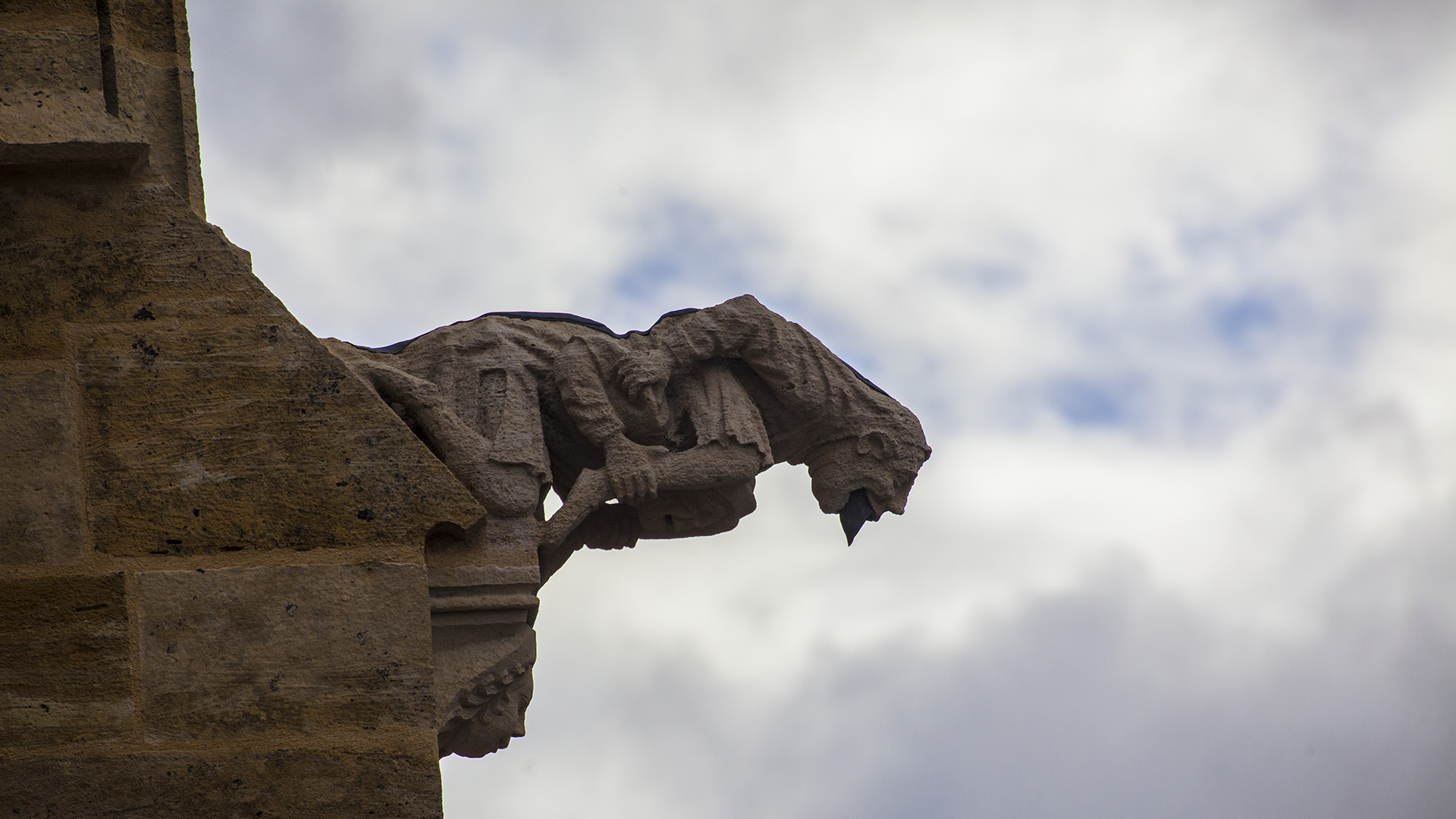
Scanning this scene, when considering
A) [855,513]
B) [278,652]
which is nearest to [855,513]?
[855,513]

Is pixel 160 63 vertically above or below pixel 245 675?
above

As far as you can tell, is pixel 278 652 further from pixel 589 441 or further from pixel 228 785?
pixel 589 441

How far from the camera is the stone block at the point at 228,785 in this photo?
15.4 feet

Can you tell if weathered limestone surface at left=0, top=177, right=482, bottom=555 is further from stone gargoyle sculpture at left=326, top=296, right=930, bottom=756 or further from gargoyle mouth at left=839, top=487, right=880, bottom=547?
gargoyle mouth at left=839, top=487, right=880, bottom=547

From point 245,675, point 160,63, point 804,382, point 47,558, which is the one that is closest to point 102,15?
point 160,63

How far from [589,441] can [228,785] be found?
167cm

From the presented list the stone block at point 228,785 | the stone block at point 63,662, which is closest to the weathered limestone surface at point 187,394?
the stone block at point 63,662

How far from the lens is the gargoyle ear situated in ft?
20.8

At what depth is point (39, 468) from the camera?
16.0 ft

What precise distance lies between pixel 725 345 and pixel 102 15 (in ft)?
6.90

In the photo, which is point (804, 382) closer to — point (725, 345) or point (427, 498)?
point (725, 345)

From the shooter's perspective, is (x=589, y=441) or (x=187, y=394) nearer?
(x=187, y=394)

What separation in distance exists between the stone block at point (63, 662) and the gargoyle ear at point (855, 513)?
244 cm

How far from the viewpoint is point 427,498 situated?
16.8 ft
